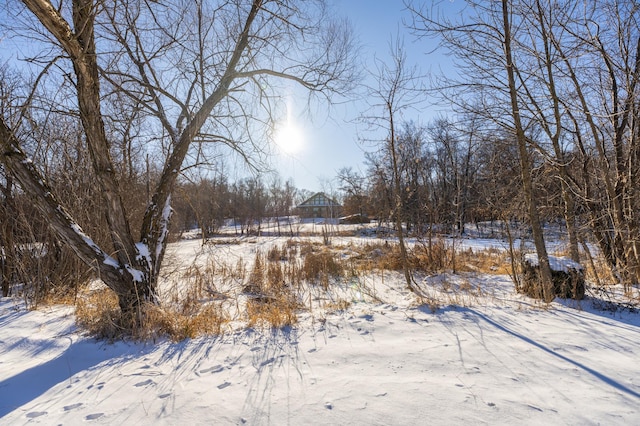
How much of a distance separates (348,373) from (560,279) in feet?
14.0

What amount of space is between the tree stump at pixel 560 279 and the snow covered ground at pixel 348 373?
2.27ft

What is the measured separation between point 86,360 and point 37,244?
14.6 ft

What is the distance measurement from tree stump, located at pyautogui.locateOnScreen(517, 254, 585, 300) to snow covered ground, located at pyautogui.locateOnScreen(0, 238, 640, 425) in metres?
0.69

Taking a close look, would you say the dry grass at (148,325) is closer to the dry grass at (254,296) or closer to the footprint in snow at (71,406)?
the dry grass at (254,296)

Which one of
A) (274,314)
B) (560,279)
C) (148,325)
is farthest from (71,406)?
(560,279)

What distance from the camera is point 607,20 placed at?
4605mm

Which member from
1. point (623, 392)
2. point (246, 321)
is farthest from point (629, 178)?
point (246, 321)

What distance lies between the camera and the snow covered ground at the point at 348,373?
1.73m

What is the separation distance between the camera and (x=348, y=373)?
2.23m

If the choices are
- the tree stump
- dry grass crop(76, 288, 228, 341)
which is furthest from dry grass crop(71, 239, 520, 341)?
the tree stump

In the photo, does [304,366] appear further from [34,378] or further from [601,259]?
[601,259]

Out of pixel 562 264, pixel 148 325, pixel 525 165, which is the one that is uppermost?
pixel 525 165

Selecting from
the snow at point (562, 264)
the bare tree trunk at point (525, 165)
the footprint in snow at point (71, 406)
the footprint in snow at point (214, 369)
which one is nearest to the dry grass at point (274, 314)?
the footprint in snow at point (214, 369)

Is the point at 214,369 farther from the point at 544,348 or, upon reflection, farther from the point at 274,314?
the point at 544,348
